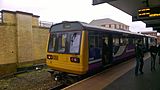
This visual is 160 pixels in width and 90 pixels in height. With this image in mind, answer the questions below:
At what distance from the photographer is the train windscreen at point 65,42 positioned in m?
9.33

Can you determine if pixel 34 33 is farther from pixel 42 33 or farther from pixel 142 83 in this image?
pixel 142 83

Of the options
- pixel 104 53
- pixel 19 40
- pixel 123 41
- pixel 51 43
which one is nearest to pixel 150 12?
pixel 104 53

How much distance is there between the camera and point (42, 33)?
19.5 metres

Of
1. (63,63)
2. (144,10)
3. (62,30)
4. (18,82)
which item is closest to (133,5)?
(144,10)

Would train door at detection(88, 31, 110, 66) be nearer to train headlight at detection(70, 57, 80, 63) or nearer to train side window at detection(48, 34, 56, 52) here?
train headlight at detection(70, 57, 80, 63)

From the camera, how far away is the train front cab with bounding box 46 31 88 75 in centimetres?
→ 907

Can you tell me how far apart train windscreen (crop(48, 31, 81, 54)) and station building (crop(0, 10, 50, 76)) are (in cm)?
568

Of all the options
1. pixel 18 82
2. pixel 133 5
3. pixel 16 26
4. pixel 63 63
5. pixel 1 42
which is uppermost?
pixel 133 5

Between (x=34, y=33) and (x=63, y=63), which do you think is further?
(x=34, y=33)

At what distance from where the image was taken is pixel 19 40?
16.4 m

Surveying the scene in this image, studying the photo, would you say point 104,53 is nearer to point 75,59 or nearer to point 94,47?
point 94,47

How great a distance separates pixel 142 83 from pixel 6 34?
10.9 m

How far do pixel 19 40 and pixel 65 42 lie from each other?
7.83 metres

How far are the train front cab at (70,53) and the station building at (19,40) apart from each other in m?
5.74
